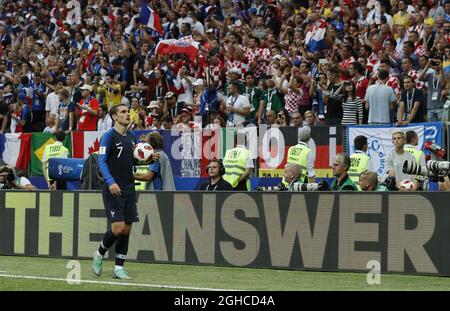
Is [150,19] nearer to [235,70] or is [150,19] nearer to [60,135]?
[235,70]

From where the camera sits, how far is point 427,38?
21.7 m

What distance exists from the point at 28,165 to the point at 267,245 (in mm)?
11795

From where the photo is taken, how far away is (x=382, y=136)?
1934 centimetres

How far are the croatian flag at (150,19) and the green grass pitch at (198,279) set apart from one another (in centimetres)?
1350

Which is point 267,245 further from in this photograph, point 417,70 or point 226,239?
point 417,70

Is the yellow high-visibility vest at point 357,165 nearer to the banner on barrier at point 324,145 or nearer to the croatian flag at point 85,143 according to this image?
the banner on barrier at point 324,145

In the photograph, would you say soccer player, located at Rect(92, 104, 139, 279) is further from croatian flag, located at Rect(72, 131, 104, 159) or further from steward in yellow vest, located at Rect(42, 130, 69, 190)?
croatian flag, located at Rect(72, 131, 104, 159)

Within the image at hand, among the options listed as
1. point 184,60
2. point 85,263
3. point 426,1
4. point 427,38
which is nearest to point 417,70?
point 427,38

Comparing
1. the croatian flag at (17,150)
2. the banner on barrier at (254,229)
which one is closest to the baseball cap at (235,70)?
the croatian flag at (17,150)

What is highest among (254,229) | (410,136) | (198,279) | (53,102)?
(53,102)

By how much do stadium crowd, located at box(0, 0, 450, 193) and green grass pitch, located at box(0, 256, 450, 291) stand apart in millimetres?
6312

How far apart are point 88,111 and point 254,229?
11.3m

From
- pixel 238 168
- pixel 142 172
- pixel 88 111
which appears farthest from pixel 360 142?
pixel 88 111

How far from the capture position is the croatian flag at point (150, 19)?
27938 millimetres
